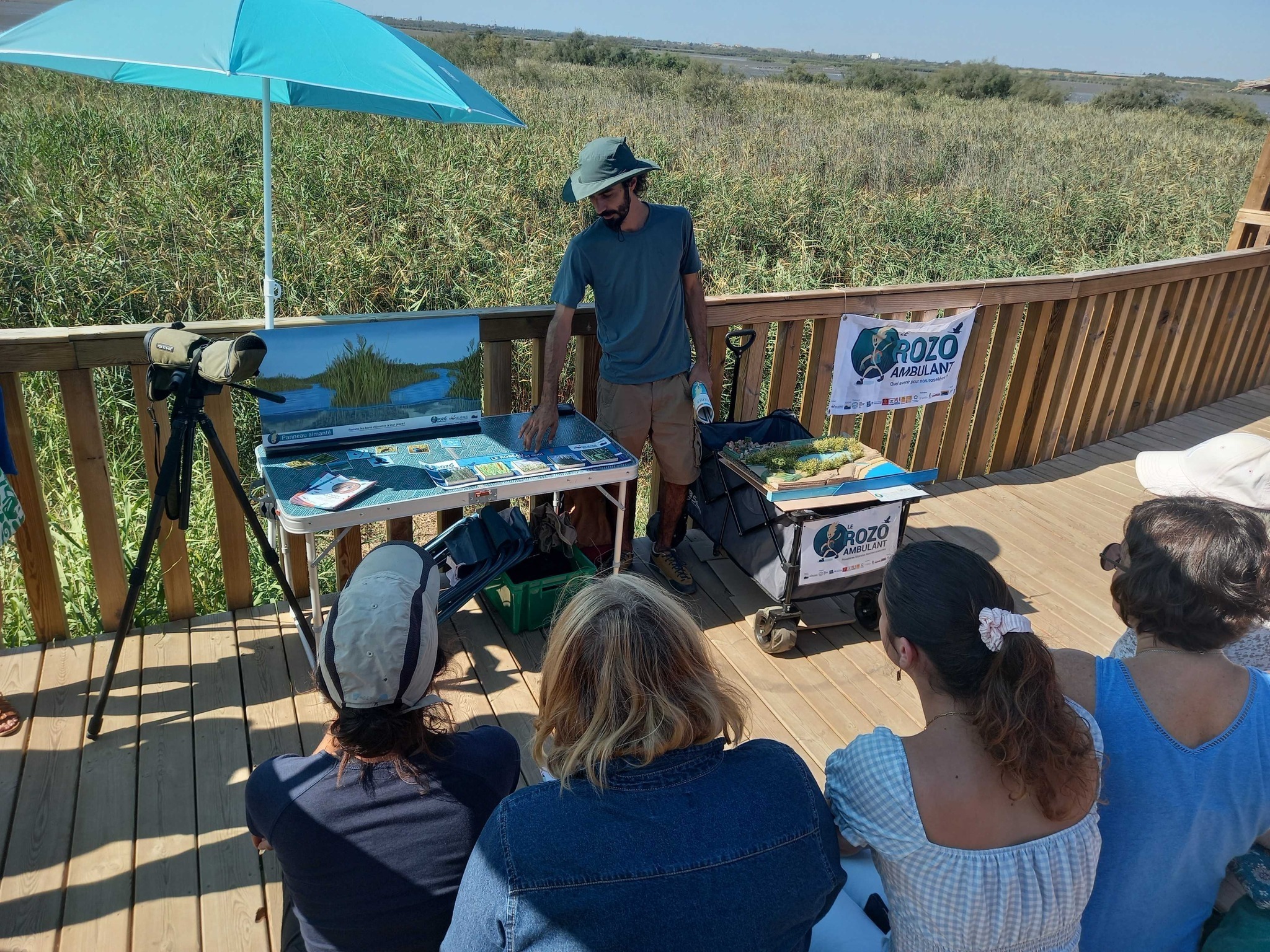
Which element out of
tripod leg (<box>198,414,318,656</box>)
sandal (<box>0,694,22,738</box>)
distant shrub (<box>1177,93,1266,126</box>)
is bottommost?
sandal (<box>0,694,22,738</box>)

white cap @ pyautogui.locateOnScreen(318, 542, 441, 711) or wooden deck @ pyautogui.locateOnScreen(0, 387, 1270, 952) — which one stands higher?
white cap @ pyautogui.locateOnScreen(318, 542, 441, 711)

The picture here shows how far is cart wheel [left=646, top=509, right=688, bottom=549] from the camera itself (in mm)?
3850

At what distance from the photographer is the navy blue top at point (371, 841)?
1.46 metres

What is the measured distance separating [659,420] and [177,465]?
1.78m

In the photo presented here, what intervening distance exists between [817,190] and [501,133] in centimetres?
490

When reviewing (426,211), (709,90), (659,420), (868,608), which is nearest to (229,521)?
(659,420)

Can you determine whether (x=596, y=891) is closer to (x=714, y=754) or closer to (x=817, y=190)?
(x=714, y=754)

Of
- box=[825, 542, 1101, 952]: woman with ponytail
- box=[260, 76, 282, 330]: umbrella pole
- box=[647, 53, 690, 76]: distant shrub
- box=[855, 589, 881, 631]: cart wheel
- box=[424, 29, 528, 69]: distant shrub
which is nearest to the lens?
box=[825, 542, 1101, 952]: woman with ponytail

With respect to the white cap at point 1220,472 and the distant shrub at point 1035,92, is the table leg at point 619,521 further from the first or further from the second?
the distant shrub at point 1035,92

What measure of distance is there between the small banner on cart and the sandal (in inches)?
102

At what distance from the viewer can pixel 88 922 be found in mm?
2139

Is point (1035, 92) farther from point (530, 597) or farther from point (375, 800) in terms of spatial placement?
point (375, 800)

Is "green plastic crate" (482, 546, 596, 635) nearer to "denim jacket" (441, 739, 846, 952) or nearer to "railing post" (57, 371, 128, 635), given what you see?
"railing post" (57, 371, 128, 635)

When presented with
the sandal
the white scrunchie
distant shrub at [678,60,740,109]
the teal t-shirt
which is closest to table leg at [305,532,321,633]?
the sandal
